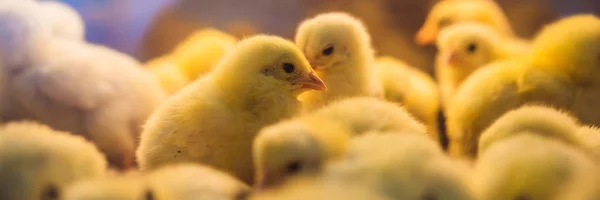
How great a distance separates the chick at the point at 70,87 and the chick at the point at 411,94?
74cm

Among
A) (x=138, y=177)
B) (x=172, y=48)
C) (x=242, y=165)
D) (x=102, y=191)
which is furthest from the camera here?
(x=172, y=48)

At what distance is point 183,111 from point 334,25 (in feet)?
1.68

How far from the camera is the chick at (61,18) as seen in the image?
5.26 feet

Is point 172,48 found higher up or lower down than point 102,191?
higher up

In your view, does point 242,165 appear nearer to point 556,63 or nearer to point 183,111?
point 183,111

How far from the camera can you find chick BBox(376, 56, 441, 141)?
1.92m

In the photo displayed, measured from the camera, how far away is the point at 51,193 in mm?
936

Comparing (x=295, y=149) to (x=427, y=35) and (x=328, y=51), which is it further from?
(x=427, y=35)

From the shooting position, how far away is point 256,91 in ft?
4.32

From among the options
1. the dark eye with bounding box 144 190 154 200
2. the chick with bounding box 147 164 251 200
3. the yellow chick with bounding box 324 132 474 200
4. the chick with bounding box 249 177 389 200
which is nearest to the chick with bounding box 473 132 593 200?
the yellow chick with bounding box 324 132 474 200

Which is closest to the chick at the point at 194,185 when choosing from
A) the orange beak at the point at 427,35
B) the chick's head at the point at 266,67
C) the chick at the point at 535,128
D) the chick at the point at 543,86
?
the chick's head at the point at 266,67

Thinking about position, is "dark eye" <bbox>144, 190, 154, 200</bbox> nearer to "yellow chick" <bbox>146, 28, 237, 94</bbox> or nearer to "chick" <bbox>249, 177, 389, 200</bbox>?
"chick" <bbox>249, 177, 389, 200</bbox>

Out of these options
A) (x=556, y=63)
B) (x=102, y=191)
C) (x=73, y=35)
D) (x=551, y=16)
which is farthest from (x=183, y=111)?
(x=551, y=16)

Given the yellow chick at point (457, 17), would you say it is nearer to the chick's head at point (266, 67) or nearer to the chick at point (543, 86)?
the chick at point (543, 86)
